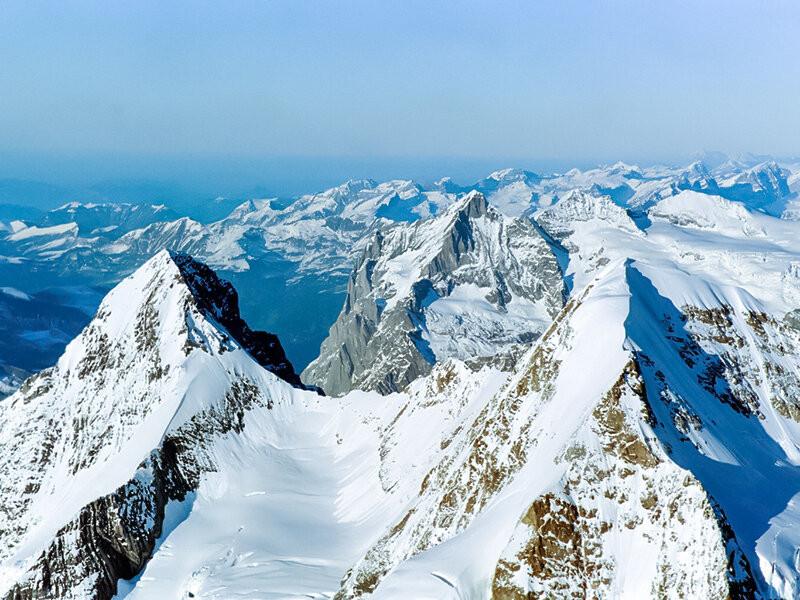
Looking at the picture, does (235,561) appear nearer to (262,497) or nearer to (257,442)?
(262,497)

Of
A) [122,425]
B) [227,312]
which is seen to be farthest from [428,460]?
[227,312]

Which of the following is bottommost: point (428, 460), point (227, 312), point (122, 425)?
point (122, 425)

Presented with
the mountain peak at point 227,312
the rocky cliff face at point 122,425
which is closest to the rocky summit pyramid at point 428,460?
the rocky cliff face at point 122,425

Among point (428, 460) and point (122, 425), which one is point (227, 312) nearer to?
point (122, 425)

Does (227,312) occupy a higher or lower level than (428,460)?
higher

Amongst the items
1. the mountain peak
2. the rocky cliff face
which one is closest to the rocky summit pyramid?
the rocky cliff face

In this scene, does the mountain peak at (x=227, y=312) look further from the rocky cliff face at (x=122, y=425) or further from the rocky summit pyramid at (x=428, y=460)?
the rocky summit pyramid at (x=428, y=460)

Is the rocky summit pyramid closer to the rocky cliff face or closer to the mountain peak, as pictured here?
the rocky cliff face

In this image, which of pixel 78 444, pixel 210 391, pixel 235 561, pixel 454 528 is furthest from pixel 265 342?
pixel 454 528
